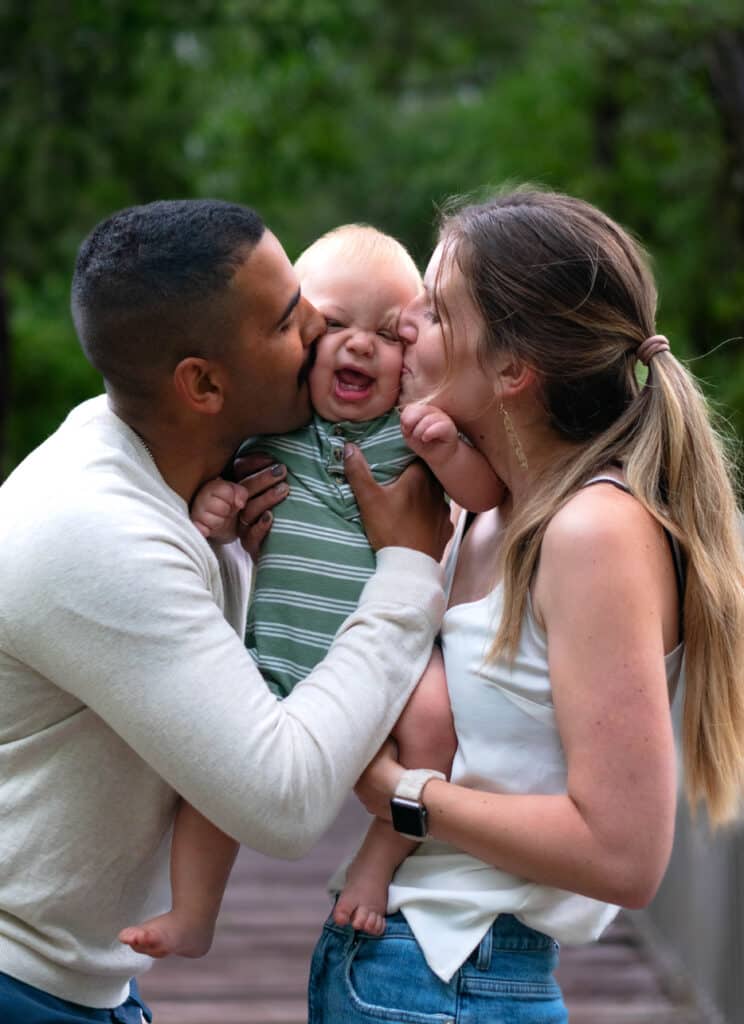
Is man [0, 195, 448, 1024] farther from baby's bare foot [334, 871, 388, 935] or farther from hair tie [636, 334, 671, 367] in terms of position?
hair tie [636, 334, 671, 367]

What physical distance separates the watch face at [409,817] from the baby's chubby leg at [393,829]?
9 centimetres

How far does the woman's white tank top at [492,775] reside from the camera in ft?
7.54

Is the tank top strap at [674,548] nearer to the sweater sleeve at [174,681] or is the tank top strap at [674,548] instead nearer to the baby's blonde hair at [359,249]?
the sweater sleeve at [174,681]

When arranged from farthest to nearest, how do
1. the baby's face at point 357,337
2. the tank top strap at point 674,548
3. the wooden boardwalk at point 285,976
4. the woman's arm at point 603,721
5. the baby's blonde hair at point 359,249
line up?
1. the wooden boardwalk at point 285,976
2. the baby's blonde hair at point 359,249
3. the baby's face at point 357,337
4. the tank top strap at point 674,548
5. the woman's arm at point 603,721

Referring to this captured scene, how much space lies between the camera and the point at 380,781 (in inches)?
93.7

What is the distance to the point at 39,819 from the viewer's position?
7.59ft

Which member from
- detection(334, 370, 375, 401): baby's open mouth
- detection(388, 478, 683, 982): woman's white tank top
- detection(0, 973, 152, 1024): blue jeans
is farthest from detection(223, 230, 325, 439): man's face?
detection(0, 973, 152, 1024): blue jeans

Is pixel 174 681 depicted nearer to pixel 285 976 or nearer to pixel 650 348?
pixel 650 348

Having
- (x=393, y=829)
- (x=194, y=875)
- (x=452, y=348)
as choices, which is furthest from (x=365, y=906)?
(x=452, y=348)

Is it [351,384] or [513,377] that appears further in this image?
[351,384]

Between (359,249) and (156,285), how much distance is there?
1.86 ft

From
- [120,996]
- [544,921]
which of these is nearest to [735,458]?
[544,921]

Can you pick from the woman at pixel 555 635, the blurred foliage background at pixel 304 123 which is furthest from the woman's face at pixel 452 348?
the blurred foliage background at pixel 304 123

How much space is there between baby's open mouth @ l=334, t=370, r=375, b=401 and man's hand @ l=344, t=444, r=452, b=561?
0.29 feet
